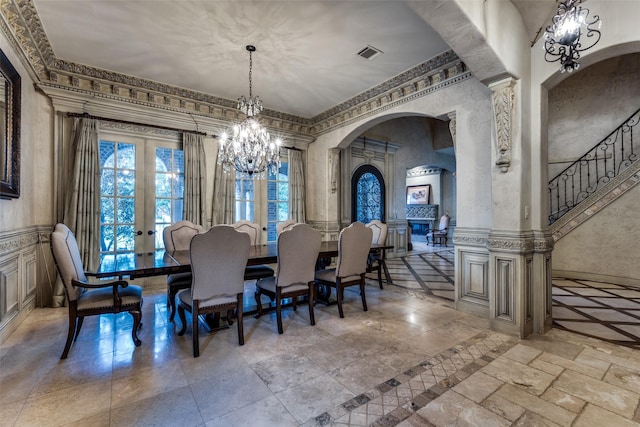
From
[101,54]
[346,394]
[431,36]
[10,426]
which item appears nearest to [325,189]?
[431,36]

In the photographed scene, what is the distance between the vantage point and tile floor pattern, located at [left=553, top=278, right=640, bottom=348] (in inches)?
109

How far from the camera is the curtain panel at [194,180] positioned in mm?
4512

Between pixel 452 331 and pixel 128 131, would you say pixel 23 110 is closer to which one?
pixel 128 131

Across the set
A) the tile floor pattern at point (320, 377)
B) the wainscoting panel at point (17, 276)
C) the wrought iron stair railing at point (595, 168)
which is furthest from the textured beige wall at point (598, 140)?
the wainscoting panel at point (17, 276)

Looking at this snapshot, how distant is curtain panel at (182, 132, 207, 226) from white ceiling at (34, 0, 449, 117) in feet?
2.93

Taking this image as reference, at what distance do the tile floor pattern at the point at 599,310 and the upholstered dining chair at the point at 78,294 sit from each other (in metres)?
4.32

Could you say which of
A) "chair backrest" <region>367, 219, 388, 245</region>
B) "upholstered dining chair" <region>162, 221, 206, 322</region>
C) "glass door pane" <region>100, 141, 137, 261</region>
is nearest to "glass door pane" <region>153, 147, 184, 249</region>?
"glass door pane" <region>100, 141, 137, 261</region>

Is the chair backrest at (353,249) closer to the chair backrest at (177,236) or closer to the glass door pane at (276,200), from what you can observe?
the chair backrest at (177,236)

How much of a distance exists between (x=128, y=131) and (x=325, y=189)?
11.4 feet

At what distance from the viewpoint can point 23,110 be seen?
3.04 metres

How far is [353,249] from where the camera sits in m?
3.23

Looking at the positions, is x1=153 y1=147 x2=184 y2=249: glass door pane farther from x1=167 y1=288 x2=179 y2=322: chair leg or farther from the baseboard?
the baseboard

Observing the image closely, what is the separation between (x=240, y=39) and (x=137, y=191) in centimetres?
281

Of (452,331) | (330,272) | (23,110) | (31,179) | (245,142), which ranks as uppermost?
(23,110)
